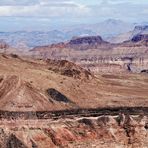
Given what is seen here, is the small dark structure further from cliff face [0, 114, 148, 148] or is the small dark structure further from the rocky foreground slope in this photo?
cliff face [0, 114, 148, 148]

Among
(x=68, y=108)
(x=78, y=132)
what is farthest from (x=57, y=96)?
(x=78, y=132)

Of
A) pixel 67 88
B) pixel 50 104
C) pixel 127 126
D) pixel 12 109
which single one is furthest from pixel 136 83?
pixel 127 126

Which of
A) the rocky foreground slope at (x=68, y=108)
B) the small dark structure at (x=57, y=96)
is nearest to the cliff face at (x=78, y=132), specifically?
the rocky foreground slope at (x=68, y=108)

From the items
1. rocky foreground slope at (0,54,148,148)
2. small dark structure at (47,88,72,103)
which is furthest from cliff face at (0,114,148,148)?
small dark structure at (47,88,72,103)

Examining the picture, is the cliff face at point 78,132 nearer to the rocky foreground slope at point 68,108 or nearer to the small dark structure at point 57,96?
the rocky foreground slope at point 68,108

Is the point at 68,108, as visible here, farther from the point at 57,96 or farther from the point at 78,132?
the point at 78,132

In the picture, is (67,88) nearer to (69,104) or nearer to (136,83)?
(69,104)

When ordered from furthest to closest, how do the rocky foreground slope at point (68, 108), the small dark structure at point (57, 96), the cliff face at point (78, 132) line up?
the small dark structure at point (57, 96), the rocky foreground slope at point (68, 108), the cliff face at point (78, 132)

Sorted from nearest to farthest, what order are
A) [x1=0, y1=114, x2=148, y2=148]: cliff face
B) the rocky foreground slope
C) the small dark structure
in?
[x1=0, y1=114, x2=148, y2=148]: cliff face → the rocky foreground slope → the small dark structure

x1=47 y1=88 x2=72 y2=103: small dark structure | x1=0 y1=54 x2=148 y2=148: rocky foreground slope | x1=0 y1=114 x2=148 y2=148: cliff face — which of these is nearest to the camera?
x1=0 y1=114 x2=148 y2=148: cliff face
